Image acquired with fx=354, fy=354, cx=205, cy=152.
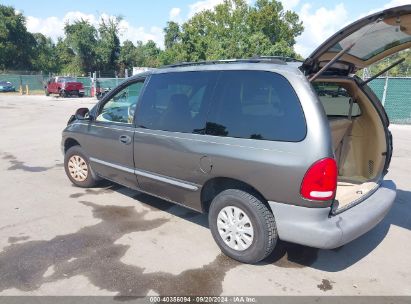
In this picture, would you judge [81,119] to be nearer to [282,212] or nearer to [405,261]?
[282,212]

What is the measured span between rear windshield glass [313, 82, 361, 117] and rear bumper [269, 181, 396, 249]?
4.86ft

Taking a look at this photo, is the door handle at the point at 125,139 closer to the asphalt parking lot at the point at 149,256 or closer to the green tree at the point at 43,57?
the asphalt parking lot at the point at 149,256

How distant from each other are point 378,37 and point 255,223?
204cm

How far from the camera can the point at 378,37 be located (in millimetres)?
3254

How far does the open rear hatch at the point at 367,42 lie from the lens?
2771 mm

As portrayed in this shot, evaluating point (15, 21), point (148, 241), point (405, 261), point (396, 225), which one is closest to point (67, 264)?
point (148, 241)

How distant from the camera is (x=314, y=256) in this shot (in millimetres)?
3559

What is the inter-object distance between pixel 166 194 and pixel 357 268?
2102 mm

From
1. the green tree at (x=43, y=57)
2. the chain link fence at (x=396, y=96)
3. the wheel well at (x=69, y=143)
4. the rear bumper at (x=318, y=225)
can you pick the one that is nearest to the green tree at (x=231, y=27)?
the green tree at (x=43, y=57)

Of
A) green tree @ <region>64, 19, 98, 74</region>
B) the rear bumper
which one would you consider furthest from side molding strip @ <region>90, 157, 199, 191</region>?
green tree @ <region>64, 19, 98, 74</region>

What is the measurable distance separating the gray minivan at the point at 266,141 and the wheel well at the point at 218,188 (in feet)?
0.04

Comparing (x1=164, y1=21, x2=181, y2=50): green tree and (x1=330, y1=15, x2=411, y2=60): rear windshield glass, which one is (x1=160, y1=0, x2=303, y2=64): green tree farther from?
(x1=330, y1=15, x2=411, y2=60): rear windshield glass

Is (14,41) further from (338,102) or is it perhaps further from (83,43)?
(338,102)

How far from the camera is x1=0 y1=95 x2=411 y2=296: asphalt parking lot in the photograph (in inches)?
119
